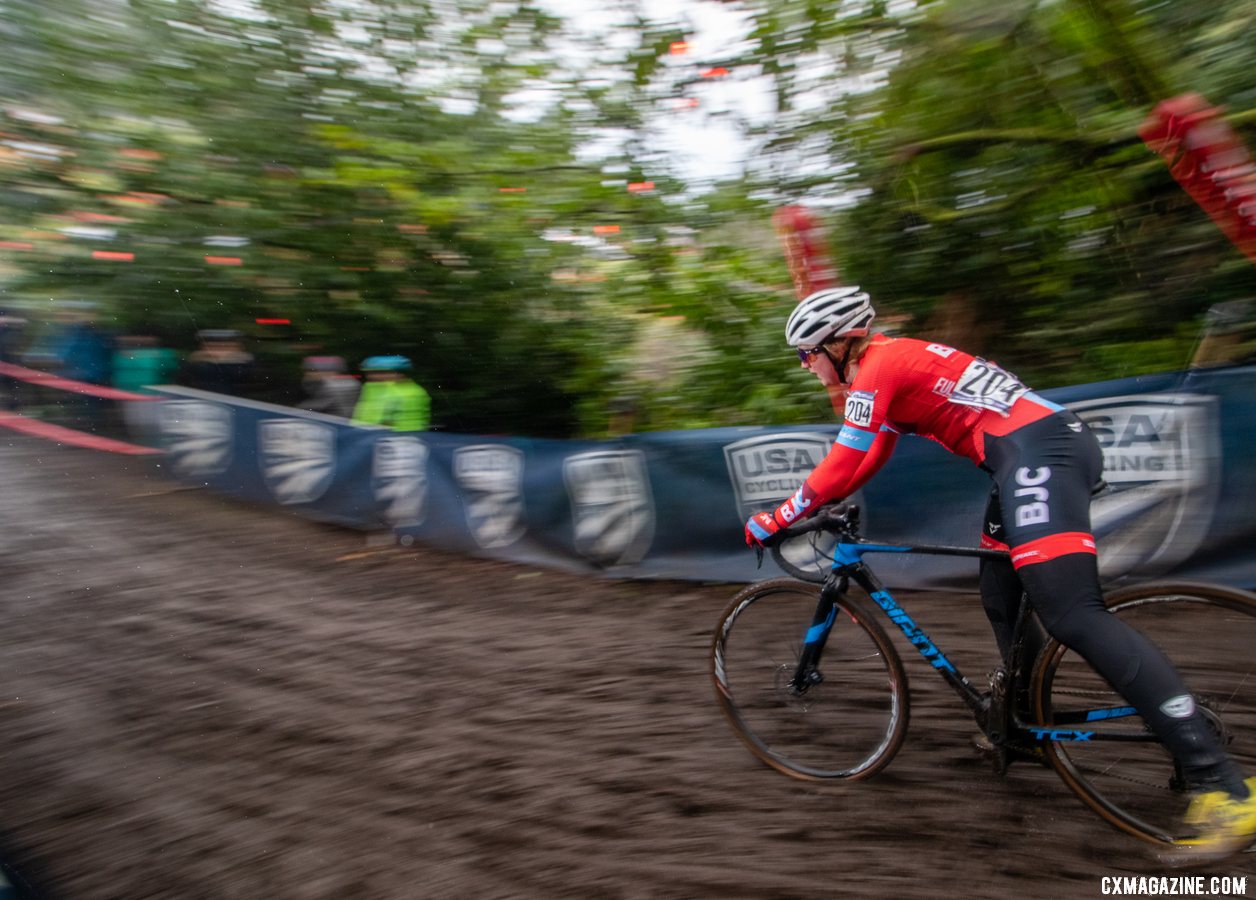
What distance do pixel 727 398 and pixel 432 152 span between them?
4.12 metres

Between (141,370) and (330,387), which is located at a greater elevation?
(141,370)

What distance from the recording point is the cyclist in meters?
2.53

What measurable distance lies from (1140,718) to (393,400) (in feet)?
26.5

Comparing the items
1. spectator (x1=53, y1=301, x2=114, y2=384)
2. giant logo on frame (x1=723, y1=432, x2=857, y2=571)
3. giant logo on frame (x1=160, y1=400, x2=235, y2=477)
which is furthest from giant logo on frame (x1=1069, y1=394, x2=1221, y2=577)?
spectator (x1=53, y1=301, x2=114, y2=384)

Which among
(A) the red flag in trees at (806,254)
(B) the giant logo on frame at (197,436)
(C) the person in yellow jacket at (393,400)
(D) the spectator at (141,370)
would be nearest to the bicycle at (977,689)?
(A) the red flag in trees at (806,254)

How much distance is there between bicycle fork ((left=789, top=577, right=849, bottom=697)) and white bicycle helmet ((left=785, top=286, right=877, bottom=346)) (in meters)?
0.95

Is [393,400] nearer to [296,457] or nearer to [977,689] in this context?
[296,457]

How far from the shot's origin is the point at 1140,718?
109 inches

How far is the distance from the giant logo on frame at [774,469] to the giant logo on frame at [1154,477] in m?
1.73

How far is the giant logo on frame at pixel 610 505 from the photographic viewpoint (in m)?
6.96

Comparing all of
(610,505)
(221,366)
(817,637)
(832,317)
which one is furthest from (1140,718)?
(221,366)

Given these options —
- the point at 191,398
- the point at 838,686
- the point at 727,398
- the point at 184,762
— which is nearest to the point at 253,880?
the point at 184,762

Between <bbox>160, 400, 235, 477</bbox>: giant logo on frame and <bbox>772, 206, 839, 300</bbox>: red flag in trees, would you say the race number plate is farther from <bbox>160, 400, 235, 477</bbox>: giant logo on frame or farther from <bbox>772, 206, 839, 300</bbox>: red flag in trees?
<bbox>160, 400, 235, 477</bbox>: giant logo on frame

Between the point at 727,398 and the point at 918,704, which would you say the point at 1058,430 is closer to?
the point at 918,704
